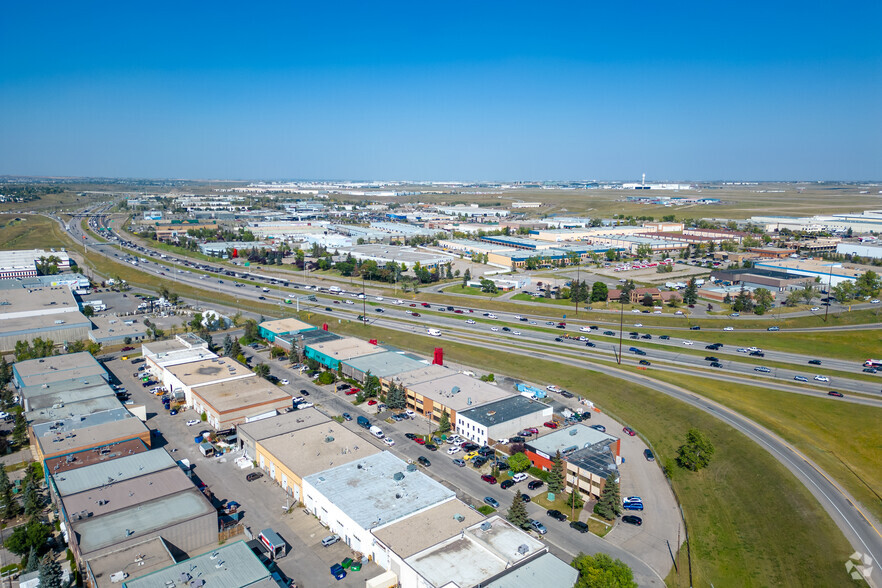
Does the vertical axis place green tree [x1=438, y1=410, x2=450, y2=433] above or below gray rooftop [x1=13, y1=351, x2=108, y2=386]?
below

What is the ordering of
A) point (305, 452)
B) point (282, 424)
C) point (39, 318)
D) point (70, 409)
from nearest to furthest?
point (305, 452) < point (282, 424) < point (70, 409) < point (39, 318)

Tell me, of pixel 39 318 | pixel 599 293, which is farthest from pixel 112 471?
pixel 599 293

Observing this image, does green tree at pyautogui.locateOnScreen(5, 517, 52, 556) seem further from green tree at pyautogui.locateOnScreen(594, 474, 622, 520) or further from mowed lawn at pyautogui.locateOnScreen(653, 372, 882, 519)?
mowed lawn at pyautogui.locateOnScreen(653, 372, 882, 519)

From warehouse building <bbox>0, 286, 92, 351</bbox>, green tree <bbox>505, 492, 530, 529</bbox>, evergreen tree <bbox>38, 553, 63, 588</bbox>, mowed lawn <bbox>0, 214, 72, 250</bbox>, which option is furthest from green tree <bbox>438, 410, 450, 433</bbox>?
mowed lawn <bbox>0, 214, 72, 250</bbox>

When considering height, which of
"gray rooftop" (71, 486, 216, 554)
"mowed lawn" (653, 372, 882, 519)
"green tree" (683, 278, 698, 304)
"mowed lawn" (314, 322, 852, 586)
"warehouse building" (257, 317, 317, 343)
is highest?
"green tree" (683, 278, 698, 304)

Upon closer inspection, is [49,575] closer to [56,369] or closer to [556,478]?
[556,478]

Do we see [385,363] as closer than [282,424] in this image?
No

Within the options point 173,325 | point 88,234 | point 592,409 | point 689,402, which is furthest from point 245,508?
point 88,234

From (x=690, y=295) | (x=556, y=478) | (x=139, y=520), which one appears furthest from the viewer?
(x=690, y=295)
